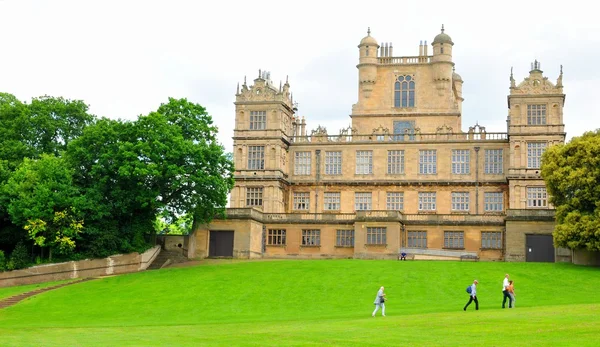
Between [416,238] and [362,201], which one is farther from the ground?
[362,201]

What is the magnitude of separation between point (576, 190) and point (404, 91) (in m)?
27.0

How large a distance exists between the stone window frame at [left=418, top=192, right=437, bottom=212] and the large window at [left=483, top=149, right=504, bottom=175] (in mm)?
5234

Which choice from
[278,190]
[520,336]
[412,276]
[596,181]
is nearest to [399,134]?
[278,190]

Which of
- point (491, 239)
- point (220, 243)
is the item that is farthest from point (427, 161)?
point (220, 243)

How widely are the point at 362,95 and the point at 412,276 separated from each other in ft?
114

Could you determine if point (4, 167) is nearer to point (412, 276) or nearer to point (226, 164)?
point (226, 164)

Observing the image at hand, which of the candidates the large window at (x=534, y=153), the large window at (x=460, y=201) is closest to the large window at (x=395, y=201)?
the large window at (x=460, y=201)

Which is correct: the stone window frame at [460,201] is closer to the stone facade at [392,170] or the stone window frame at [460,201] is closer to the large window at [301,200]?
the stone facade at [392,170]

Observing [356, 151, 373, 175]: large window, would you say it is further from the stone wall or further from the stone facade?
the stone wall

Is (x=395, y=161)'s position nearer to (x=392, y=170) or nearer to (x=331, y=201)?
(x=392, y=170)

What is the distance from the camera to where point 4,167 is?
68125mm

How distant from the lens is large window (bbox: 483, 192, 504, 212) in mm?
80000

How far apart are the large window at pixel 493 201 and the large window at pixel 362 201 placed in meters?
10.5

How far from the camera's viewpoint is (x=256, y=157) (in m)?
82.9
